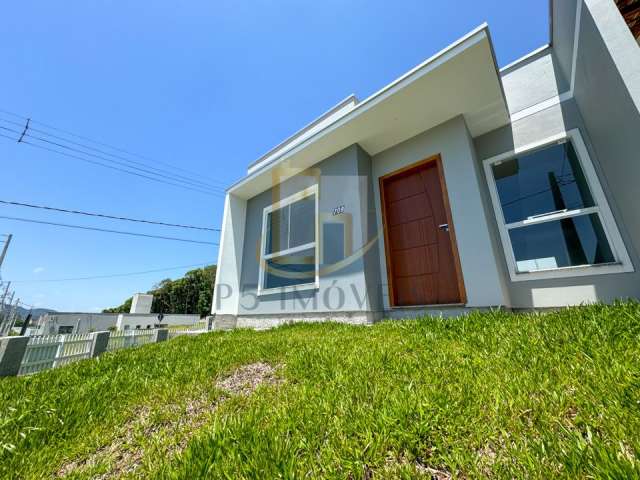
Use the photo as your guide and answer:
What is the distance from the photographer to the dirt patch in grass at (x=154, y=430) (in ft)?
3.79

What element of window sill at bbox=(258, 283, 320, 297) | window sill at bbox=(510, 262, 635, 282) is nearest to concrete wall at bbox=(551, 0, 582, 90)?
window sill at bbox=(510, 262, 635, 282)

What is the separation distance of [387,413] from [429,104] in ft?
14.1

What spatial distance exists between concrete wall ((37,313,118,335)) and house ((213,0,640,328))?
90.0ft

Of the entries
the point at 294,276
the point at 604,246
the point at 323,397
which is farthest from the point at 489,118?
the point at 323,397

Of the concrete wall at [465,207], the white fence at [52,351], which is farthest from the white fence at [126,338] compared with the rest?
the concrete wall at [465,207]

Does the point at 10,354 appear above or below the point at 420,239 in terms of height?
below

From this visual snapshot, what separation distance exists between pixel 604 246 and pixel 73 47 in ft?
40.8

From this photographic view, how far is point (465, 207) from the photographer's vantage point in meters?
3.69

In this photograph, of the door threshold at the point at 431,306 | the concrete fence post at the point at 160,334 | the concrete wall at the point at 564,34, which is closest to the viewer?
the concrete wall at the point at 564,34

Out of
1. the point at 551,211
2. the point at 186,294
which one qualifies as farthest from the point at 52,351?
the point at 186,294

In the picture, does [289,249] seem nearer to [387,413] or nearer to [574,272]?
[387,413]

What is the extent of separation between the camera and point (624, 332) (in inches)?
63.1

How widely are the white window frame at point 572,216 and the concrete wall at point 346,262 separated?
201 centimetres

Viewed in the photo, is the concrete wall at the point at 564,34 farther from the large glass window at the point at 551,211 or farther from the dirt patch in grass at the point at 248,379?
the dirt patch in grass at the point at 248,379
